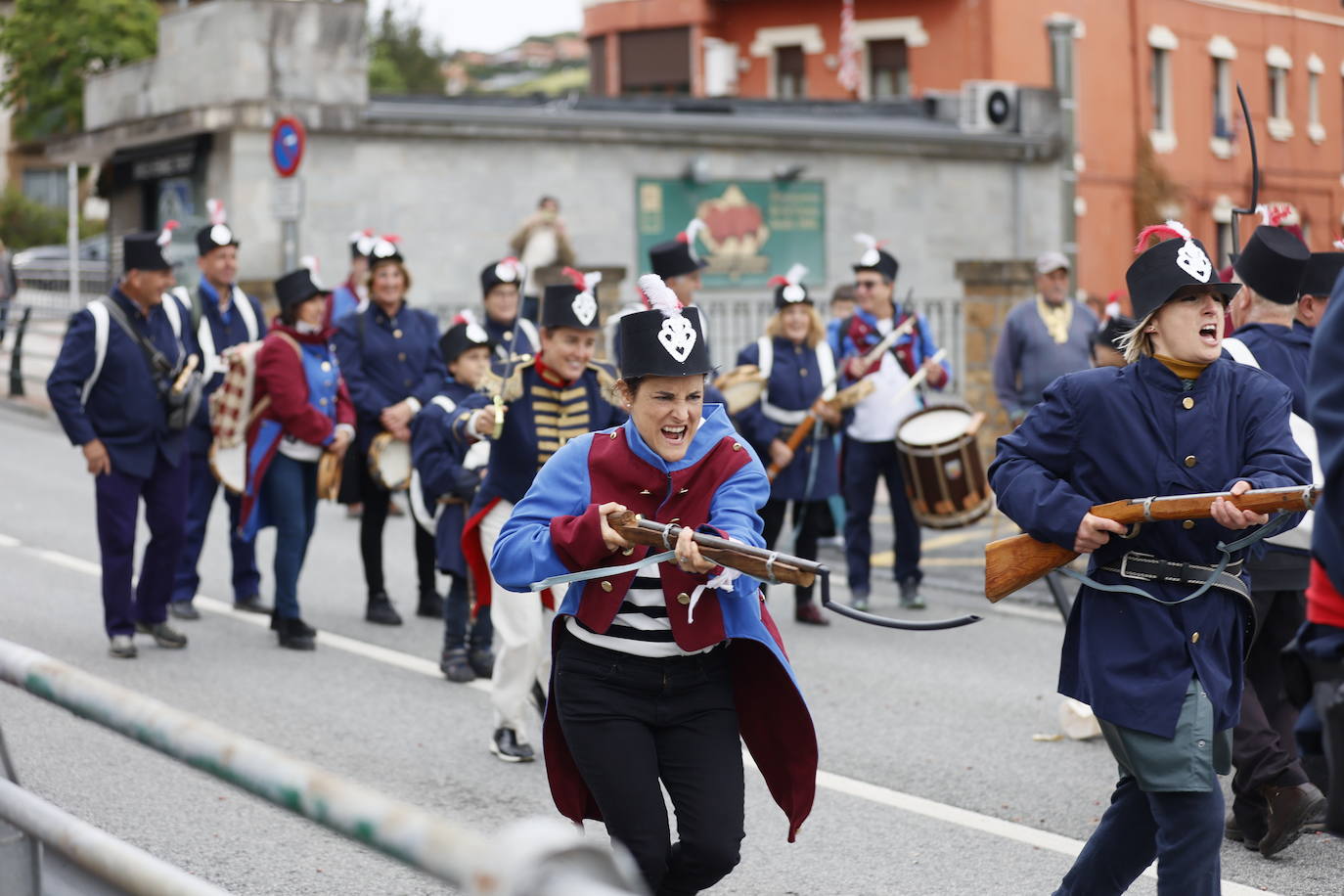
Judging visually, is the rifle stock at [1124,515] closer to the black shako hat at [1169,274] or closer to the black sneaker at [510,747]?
the black shako hat at [1169,274]

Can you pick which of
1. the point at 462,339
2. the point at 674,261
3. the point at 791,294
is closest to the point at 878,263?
the point at 791,294

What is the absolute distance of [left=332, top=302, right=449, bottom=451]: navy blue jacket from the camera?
1107 centimetres

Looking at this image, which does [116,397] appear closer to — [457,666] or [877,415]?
[457,666]

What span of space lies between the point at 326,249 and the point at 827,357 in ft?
37.2

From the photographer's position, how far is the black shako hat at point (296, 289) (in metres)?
10.1

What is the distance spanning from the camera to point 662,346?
4672mm

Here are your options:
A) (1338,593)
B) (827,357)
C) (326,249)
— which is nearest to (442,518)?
(827,357)

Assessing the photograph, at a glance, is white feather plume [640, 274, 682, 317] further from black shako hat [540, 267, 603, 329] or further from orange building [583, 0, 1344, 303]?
orange building [583, 0, 1344, 303]

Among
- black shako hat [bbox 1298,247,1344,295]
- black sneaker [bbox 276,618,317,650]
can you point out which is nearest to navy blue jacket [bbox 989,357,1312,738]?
black shako hat [bbox 1298,247,1344,295]

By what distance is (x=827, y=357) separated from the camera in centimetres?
1140

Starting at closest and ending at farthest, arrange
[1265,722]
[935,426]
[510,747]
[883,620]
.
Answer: [883,620], [1265,722], [510,747], [935,426]

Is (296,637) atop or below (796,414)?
below

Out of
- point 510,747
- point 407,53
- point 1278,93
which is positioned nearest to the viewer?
point 510,747

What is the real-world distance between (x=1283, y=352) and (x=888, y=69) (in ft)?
100
